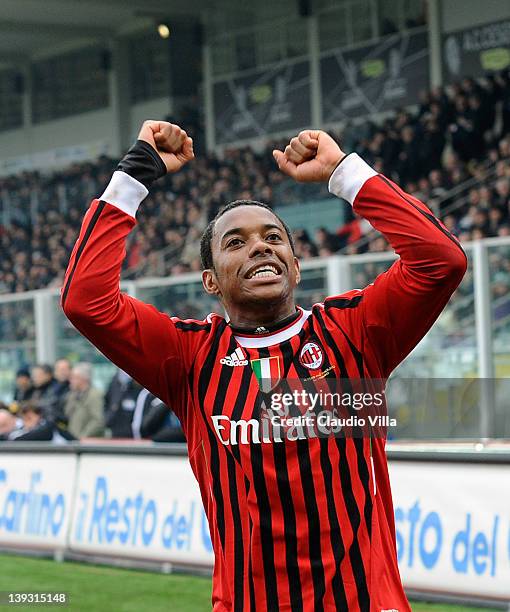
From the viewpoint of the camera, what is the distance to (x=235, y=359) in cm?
325

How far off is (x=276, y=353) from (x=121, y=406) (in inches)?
364

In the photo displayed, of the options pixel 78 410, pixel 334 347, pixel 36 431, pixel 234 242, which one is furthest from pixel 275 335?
pixel 78 410

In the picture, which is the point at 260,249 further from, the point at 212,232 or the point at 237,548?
the point at 237,548

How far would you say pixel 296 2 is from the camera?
25703 millimetres

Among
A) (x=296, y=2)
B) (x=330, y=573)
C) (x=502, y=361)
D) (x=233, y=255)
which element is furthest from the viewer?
(x=296, y=2)

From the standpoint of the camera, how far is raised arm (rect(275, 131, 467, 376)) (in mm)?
2980

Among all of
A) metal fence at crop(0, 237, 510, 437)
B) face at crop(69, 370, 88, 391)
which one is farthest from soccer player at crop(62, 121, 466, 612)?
face at crop(69, 370, 88, 391)

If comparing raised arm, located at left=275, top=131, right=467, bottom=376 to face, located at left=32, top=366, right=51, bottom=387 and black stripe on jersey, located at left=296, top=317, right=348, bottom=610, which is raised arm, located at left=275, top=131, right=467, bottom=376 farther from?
face, located at left=32, top=366, right=51, bottom=387

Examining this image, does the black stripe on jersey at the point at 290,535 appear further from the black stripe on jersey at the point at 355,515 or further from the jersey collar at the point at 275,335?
the jersey collar at the point at 275,335

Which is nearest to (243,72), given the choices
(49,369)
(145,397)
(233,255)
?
(49,369)

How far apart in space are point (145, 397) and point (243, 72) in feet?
54.4

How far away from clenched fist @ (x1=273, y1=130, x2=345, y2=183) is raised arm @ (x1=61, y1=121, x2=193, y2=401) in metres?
0.34

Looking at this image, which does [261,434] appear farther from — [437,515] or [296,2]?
[296,2]

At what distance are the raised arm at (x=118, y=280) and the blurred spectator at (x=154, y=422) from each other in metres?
6.33
